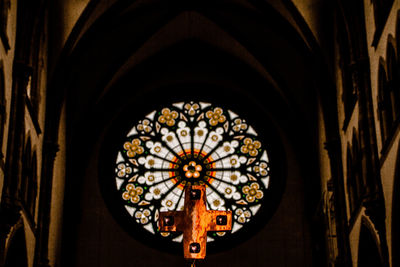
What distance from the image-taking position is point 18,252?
1636 centimetres

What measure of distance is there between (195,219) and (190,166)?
29.7ft

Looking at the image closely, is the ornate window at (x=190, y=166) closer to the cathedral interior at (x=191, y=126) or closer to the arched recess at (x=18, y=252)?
the cathedral interior at (x=191, y=126)

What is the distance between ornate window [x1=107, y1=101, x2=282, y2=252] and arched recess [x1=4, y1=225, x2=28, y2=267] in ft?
17.3

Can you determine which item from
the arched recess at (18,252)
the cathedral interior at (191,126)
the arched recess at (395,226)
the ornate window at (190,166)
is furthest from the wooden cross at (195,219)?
the ornate window at (190,166)

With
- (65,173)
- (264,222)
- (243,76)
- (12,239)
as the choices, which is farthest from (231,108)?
(12,239)

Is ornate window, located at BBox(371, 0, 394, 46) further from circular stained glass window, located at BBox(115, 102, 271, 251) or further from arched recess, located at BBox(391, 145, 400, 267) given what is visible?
circular stained glass window, located at BBox(115, 102, 271, 251)

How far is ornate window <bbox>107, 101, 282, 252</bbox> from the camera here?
21.9 m

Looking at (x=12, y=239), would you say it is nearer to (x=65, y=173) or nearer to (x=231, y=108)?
(x=65, y=173)

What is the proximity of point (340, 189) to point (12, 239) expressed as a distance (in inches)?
280

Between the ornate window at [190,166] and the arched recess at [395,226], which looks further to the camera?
the ornate window at [190,166]

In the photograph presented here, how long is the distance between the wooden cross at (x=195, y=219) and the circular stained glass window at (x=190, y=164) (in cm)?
760

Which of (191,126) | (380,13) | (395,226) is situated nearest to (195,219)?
(395,226)

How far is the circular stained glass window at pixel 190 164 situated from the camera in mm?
22016

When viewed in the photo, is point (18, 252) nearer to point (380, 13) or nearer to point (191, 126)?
point (191, 126)
